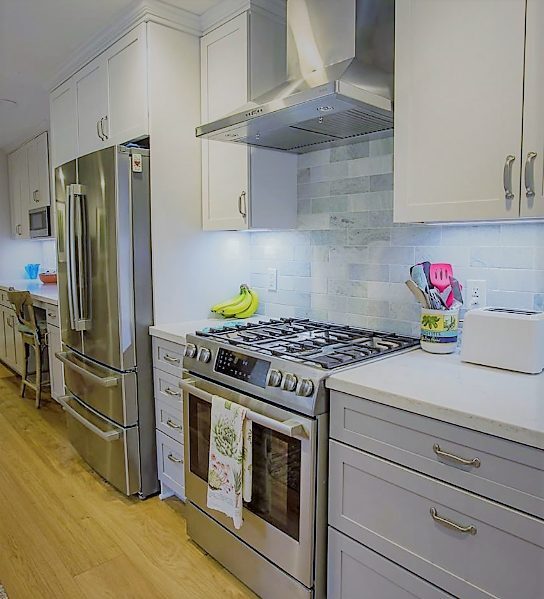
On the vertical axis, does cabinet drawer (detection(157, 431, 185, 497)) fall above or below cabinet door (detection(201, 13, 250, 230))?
below

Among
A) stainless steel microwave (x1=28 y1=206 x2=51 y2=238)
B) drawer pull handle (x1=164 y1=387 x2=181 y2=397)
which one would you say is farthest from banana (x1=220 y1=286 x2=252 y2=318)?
stainless steel microwave (x1=28 y1=206 x2=51 y2=238)

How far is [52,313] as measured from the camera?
366 centimetres

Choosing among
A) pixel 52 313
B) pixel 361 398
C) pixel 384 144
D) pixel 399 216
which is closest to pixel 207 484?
pixel 361 398

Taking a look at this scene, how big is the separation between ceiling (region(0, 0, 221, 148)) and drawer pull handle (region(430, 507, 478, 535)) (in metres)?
2.33

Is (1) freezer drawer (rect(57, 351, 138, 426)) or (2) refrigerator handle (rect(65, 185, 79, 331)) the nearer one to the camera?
(1) freezer drawer (rect(57, 351, 138, 426))

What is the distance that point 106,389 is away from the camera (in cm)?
256

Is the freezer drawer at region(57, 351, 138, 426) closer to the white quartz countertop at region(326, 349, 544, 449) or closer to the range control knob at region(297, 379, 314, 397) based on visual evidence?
the range control knob at region(297, 379, 314, 397)

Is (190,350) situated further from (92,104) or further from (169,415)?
(92,104)

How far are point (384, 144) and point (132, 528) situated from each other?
2095mm

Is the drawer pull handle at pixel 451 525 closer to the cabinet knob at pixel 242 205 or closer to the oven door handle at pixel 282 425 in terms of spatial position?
the oven door handle at pixel 282 425

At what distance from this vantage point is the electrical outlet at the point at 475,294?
6.05ft

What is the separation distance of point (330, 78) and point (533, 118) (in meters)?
0.72

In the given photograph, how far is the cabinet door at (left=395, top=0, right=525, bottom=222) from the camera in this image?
56.7 inches

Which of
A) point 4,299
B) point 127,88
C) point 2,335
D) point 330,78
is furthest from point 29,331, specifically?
point 330,78
